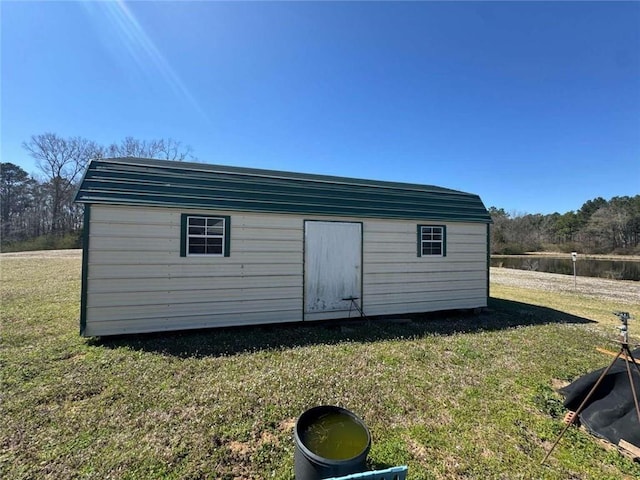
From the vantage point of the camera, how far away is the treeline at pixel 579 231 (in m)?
44.7

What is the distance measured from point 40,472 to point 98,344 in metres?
3.16

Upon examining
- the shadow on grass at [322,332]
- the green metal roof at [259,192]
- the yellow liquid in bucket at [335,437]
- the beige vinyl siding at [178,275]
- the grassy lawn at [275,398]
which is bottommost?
the grassy lawn at [275,398]

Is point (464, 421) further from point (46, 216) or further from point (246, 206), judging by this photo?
point (46, 216)

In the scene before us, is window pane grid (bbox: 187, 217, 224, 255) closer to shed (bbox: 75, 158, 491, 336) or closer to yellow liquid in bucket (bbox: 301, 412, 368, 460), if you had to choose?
shed (bbox: 75, 158, 491, 336)

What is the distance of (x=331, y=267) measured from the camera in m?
6.77

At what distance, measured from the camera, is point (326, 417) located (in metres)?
2.48

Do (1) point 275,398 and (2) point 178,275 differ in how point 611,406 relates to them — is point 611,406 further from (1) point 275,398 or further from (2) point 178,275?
(2) point 178,275

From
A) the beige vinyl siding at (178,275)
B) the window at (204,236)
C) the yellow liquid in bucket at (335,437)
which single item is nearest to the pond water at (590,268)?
the beige vinyl siding at (178,275)

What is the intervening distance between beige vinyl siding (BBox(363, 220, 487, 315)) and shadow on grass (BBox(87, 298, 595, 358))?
0.36m

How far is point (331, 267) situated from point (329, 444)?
4.63m

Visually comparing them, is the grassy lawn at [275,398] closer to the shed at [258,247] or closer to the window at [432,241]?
the shed at [258,247]

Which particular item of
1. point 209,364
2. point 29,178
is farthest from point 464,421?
point 29,178

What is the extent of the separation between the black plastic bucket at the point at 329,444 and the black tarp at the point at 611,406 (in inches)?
100

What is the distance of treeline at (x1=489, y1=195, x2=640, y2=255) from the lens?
44656 millimetres
